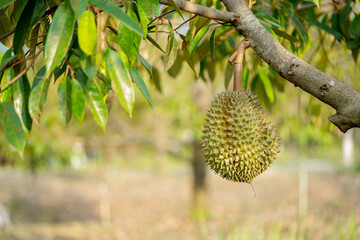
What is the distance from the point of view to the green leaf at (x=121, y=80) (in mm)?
812

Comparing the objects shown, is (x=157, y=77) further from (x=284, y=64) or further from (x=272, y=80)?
(x=284, y=64)

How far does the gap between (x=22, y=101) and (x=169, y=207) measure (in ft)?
26.7

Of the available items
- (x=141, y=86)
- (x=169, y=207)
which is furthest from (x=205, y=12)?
(x=169, y=207)

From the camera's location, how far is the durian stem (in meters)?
1.04

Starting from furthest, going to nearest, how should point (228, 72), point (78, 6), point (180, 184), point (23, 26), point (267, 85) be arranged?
point (180, 184)
point (267, 85)
point (228, 72)
point (23, 26)
point (78, 6)

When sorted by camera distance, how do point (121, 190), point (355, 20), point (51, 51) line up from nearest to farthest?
point (51, 51) < point (355, 20) < point (121, 190)

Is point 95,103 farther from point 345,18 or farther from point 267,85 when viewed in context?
point 345,18

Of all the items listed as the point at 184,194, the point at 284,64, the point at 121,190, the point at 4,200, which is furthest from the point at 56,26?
the point at 121,190

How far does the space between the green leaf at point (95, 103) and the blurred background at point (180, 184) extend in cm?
25

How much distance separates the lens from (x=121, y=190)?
38.0 feet

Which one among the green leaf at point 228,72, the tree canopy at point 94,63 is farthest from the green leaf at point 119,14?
the green leaf at point 228,72

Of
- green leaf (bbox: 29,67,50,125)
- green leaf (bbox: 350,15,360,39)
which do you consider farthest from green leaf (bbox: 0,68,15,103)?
green leaf (bbox: 350,15,360,39)

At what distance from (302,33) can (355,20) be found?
0.69 ft

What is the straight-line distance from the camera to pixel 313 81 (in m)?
0.91
